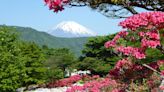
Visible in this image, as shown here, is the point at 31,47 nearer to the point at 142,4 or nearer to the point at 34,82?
the point at 34,82

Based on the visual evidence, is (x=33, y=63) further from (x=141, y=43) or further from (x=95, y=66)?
(x=141, y=43)

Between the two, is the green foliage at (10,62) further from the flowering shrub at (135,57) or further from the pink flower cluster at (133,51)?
the pink flower cluster at (133,51)

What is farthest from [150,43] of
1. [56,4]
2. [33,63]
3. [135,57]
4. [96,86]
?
[33,63]

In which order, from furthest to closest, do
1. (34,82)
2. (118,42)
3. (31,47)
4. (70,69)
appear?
(70,69) → (31,47) → (34,82) → (118,42)

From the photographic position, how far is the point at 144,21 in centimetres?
1187

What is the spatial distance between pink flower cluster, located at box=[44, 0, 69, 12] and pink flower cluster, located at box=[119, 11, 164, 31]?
10.9ft

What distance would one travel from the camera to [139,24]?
11.8 metres

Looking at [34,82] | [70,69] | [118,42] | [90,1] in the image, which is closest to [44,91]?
[90,1]

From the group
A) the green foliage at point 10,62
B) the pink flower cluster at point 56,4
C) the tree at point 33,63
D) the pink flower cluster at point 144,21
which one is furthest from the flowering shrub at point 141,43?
the tree at point 33,63

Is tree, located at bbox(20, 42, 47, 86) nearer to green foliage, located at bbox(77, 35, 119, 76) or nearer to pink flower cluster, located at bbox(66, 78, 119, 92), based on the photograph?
green foliage, located at bbox(77, 35, 119, 76)

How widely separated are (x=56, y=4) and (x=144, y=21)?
3828 millimetres

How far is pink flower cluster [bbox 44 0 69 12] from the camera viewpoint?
1471cm

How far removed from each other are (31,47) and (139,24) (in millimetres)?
46163

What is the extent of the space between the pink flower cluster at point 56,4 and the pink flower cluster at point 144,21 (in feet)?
10.9
